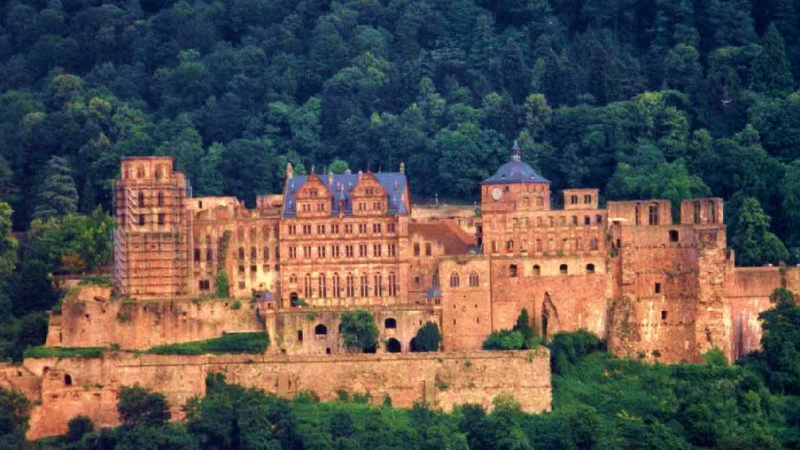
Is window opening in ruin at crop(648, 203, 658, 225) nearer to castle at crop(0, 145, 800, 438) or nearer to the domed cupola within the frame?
castle at crop(0, 145, 800, 438)

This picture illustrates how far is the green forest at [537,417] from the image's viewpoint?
3711 inches

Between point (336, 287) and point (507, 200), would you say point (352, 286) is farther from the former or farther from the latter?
point (507, 200)

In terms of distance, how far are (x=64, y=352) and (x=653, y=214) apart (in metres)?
21.2

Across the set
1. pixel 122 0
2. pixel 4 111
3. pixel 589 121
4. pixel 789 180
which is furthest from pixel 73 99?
pixel 789 180

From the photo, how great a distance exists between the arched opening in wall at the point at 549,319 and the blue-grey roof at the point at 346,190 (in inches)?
242

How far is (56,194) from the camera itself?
11406 centimetres

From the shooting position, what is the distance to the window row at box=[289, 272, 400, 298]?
100m

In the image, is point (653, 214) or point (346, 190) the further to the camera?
point (346, 190)

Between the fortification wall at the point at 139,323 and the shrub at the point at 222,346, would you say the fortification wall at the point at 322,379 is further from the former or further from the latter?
the fortification wall at the point at 139,323

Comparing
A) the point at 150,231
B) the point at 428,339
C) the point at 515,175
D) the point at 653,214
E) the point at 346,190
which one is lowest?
the point at 428,339

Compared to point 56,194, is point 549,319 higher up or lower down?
lower down

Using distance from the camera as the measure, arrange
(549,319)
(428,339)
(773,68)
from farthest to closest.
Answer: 1. (773,68)
2. (549,319)
3. (428,339)

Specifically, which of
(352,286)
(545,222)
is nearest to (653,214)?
(545,222)

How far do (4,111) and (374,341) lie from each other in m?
32.9
